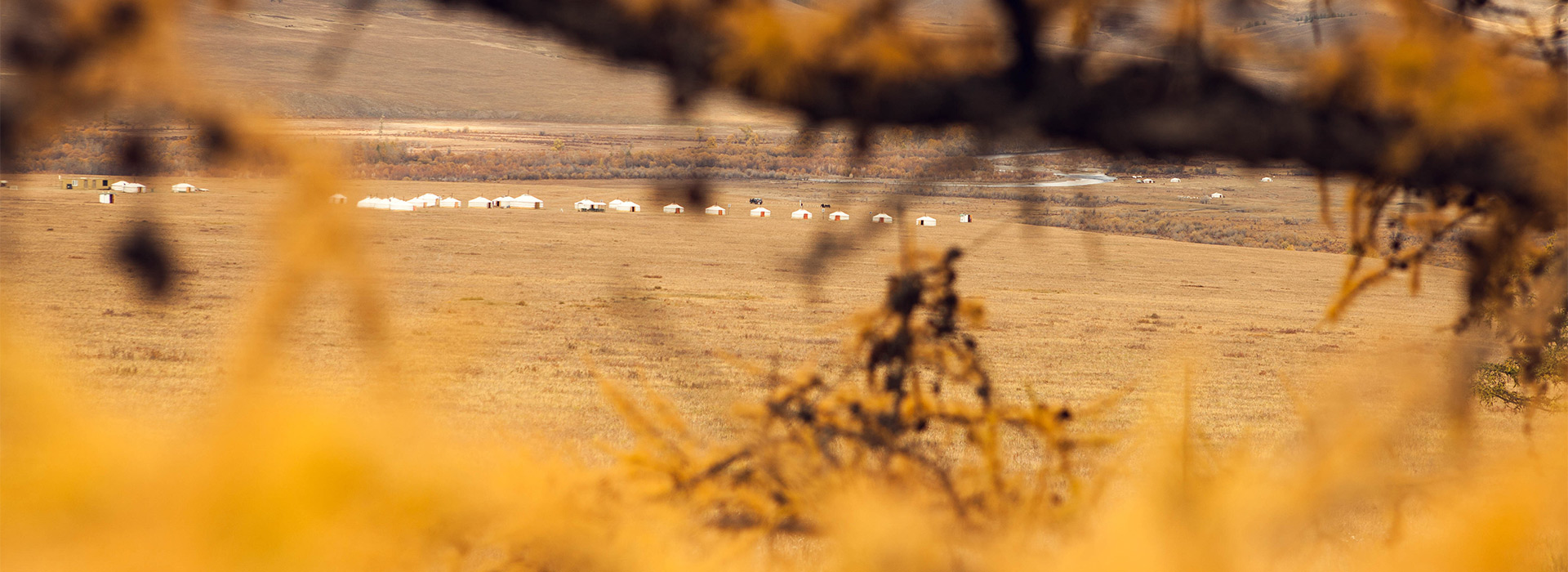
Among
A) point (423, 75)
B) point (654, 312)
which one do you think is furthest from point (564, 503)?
point (423, 75)

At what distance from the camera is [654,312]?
2306cm

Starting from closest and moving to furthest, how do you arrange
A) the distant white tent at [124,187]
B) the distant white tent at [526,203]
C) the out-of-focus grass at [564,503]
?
the out-of-focus grass at [564,503], the distant white tent at [124,187], the distant white tent at [526,203]

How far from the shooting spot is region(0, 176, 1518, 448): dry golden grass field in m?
12.0

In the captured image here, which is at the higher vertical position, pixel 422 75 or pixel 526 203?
pixel 422 75

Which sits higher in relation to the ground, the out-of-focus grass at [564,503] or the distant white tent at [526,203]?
the distant white tent at [526,203]

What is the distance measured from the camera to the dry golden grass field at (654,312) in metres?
12.0

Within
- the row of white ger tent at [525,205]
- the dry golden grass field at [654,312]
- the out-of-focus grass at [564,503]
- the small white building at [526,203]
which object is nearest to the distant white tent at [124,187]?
the dry golden grass field at [654,312]

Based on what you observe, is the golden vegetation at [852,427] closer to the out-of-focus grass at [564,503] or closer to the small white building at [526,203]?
the out-of-focus grass at [564,503]

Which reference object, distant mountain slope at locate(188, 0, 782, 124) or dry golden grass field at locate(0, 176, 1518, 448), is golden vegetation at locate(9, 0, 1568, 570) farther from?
distant mountain slope at locate(188, 0, 782, 124)

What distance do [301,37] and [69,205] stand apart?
111 meters

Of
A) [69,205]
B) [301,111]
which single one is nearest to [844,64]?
[69,205]

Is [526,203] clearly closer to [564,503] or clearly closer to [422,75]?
[564,503]

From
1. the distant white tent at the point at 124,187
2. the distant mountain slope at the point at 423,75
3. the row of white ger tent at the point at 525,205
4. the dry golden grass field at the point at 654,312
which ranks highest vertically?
the distant mountain slope at the point at 423,75

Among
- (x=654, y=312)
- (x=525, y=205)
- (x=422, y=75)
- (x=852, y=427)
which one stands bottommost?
(x=654, y=312)
